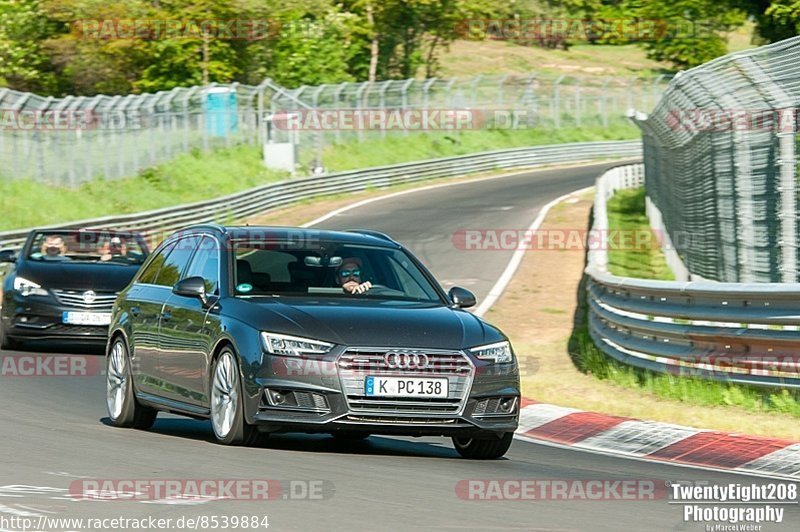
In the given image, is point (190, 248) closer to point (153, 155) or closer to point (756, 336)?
point (756, 336)

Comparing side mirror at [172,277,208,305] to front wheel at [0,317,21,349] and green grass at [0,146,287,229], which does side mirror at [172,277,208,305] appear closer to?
front wheel at [0,317,21,349]

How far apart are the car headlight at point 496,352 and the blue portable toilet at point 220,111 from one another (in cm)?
4027

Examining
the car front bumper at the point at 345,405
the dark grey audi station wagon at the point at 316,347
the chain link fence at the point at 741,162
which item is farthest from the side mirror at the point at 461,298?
the chain link fence at the point at 741,162

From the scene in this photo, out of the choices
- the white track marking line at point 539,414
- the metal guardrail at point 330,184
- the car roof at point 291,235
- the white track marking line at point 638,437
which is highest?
the car roof at point 291,235

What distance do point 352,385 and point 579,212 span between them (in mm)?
29780

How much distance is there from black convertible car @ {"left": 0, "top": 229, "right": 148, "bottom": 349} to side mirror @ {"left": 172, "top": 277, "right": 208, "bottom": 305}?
24.5ft

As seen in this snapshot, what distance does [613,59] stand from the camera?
A: 11669 centimetres

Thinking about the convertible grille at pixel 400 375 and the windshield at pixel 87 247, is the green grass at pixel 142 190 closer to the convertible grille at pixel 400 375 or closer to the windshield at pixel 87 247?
the windshield at pixel 87 247

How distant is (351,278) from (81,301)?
7.86m

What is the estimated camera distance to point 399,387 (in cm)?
951

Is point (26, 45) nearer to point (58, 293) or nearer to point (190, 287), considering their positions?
point (58, 293)

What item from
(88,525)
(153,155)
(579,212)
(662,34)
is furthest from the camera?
(662,34)

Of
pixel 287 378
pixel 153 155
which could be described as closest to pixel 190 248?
pixel 287 378

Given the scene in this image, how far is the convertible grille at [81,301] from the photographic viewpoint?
58.1 ft
